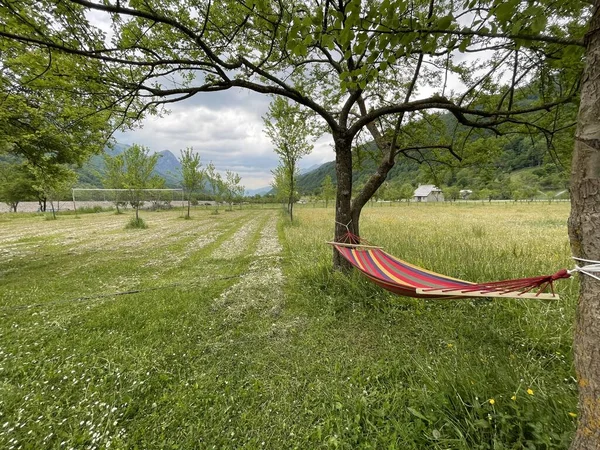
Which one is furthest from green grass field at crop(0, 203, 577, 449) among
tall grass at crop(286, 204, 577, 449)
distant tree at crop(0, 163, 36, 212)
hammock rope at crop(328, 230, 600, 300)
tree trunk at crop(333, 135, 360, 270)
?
distant tree at crop(0, 163, 36, 212)

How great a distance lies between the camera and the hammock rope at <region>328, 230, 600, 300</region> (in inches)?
60.2

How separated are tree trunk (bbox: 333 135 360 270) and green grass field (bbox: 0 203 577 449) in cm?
79

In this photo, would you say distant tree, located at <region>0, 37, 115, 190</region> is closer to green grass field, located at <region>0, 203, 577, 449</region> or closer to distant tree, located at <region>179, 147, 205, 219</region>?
green grass field, located at <region>0, 203, 577, 449</region>

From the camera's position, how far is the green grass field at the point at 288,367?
1.72 metres

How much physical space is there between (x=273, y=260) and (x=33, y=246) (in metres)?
9.82

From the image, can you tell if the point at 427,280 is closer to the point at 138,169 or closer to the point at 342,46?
the point at 342,46

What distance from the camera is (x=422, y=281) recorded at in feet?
9.79

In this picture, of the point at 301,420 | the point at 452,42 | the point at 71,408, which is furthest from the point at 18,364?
the point at 452,42

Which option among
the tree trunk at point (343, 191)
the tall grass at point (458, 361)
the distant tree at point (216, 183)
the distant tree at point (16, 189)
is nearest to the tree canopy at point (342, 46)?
the tree trunk at point (343, 191)

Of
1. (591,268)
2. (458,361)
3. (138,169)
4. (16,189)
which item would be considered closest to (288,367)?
(458,361)

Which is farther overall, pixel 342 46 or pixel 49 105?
pixel 49 105

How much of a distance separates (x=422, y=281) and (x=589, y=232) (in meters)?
2.07

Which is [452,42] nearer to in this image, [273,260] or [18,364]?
[18,364]

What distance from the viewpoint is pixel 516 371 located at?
1975 mm
